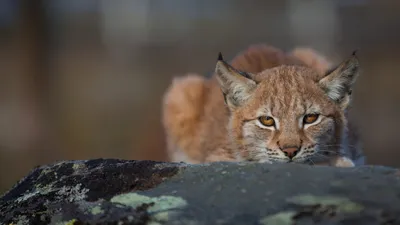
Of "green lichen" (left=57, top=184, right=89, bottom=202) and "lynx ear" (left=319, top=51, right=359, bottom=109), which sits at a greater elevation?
"lynx ear" (left=319, top=51, right=359, bottom=109)

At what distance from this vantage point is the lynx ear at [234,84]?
632cm

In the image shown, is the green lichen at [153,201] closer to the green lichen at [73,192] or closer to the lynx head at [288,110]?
the green lichen at [73,192]

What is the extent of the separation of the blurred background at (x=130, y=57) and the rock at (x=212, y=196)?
275 inches

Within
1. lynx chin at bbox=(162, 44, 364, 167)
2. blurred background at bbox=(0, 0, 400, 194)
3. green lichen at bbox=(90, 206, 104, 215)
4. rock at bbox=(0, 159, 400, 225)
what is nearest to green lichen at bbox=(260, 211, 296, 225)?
rock at bbox=(0, 159, 400, 225)

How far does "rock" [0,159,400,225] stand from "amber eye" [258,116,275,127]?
1920mm

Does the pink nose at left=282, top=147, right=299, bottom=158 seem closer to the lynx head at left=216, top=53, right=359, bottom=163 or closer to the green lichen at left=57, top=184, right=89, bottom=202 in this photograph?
the lynx head at left=216, top=53, right=359, bottom=163

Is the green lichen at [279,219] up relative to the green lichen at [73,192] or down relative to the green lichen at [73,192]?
down

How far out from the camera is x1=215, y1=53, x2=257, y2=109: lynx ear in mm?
6324

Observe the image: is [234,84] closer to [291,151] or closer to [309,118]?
[309,118]

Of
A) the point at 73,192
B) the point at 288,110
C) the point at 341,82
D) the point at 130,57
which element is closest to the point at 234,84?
the point at 288,110

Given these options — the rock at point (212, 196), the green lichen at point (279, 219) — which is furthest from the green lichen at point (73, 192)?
the green lichen at point (279, 219)

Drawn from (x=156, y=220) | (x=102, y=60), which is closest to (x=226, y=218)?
(x=156, y=220)

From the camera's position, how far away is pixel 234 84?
21.2 ft

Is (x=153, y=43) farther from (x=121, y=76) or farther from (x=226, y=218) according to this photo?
(x=226, y=218)
